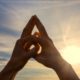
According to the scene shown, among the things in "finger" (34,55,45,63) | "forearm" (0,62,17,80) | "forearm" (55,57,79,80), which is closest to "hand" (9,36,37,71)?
"forearm" (0,62,17,80)

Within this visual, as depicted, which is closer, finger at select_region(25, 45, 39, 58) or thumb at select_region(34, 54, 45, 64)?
thumb at select_region(34, 54, 45, 64)

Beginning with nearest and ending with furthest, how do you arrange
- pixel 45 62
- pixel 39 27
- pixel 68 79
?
pixel 68 79, pixel 45 62, pixel 39 27

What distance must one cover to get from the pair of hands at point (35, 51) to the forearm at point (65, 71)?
19cm

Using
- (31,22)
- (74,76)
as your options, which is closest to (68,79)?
(74,76)

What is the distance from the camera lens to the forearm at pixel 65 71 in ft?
26.2

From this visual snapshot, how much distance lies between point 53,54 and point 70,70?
79cm

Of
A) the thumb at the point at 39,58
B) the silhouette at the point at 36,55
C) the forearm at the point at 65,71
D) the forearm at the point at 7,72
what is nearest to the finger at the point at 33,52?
the silhouette at the point at 36,55

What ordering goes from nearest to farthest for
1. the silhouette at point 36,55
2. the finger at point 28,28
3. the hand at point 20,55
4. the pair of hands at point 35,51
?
the silhouette at point 36,55
the pair of hands at point 35,51
the hand at point 20,55
the finger at point 28,28

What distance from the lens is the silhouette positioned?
817 centimetres

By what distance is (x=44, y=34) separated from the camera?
8.95m

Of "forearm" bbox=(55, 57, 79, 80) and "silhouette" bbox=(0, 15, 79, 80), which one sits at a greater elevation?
"silhouette" bbox=(0, 15, 79, 80)

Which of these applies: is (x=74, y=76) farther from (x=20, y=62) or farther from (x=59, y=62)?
(x=20, y=62)

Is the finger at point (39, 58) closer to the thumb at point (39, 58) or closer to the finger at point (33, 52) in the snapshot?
the thumb at point (39, 58)

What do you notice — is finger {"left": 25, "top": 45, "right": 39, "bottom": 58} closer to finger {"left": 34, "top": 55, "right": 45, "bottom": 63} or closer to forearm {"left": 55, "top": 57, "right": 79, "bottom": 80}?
finger {"left": 34, "top": 55, "right": 45, "bottom": 63}
